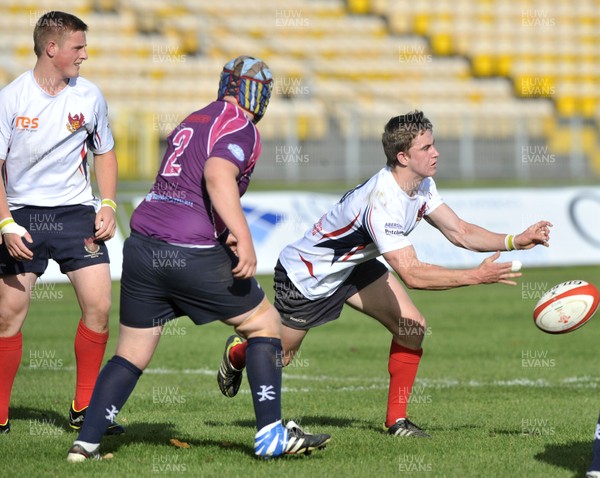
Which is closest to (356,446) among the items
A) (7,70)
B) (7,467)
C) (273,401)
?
(273,401)

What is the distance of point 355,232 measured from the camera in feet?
21.8

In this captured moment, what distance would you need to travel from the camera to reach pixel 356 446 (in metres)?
6.25

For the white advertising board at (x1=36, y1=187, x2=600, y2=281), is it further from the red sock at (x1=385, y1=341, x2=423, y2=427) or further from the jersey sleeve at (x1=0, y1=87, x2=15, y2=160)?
the jersey sleeve at (x1=0, y1=87, x2=15, y2=160)

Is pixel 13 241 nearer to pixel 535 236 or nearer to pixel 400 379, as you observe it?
pixel 400 379

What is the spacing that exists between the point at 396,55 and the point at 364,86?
1.95 meters

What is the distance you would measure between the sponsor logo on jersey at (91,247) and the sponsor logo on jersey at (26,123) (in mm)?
768

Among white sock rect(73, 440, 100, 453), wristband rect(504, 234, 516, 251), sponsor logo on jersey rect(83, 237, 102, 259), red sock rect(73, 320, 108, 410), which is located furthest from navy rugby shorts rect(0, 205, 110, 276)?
wristband rect(504, 234, 516, 251)

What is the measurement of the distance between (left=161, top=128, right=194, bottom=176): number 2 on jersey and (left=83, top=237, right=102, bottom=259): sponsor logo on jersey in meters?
1.23

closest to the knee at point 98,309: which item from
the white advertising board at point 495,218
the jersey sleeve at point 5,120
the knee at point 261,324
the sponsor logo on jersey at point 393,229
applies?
the jersey sleeve at point 5,120

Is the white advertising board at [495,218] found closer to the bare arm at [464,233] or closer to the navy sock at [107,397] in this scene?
the bare arm at [464,233]

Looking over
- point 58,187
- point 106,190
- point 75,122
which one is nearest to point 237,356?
point 106,190

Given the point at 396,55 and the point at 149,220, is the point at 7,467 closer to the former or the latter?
the point at 149,220

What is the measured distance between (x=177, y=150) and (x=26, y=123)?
135 centimetres

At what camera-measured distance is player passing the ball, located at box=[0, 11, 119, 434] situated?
254 inches
